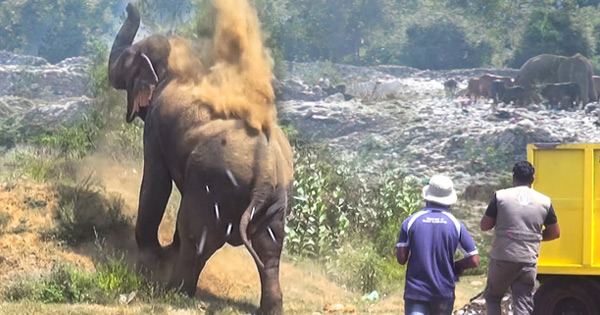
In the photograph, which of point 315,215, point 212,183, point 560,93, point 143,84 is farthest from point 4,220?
point 560,93

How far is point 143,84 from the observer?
1375 centimetres

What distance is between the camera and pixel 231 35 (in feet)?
41.4

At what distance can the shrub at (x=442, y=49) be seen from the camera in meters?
28.1

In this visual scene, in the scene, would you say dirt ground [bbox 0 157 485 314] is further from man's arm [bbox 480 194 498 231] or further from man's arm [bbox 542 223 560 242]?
man's arm [bbox 542 223 560 242]

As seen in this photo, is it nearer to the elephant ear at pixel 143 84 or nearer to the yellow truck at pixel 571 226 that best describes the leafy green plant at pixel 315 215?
the elephant ear at pixel 143 84

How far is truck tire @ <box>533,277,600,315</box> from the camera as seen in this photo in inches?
430

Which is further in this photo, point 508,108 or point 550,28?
point 550,28

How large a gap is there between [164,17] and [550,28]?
11548 mm

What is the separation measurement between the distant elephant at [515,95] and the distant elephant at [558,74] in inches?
4.8

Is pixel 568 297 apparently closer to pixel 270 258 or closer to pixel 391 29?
pixel 270 258

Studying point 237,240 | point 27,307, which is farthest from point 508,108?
point 27,307

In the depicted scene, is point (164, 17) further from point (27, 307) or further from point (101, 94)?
point (27, 307)

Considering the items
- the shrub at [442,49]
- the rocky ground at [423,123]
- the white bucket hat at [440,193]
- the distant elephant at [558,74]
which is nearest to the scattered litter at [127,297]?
the white bucket hat at [440,193]

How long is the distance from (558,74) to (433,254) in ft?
68.5
